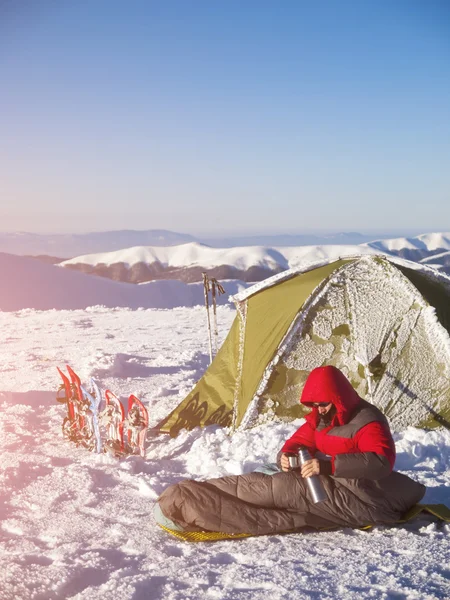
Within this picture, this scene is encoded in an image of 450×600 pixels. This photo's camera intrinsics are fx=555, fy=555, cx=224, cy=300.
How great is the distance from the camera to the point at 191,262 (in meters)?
46.8

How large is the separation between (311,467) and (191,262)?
43.2 m

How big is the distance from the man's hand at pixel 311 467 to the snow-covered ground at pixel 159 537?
491mm

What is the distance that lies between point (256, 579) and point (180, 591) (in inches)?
18.7

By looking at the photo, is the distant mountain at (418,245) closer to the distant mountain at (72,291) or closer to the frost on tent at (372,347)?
the distant mountain at (72,291)

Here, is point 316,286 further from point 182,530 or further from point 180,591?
point 180,591

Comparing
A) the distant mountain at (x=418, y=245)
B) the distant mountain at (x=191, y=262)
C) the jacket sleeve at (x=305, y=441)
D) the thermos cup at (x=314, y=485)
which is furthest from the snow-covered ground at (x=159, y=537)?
the distant mountain at (x=418, y=245)

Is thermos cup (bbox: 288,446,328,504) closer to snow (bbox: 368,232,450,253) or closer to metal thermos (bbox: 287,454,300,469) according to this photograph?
metal thermos (bbox: 287,454,300,469)

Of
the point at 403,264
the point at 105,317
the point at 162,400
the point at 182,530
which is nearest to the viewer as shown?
the point at 182,530

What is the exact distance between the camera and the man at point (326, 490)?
3998 mm

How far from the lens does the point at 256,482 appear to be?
420 cm

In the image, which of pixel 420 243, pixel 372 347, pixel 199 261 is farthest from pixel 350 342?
pixel 420 243

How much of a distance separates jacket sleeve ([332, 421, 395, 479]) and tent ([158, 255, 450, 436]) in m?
2.44

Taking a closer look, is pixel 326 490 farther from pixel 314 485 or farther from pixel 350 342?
pixel 350 342

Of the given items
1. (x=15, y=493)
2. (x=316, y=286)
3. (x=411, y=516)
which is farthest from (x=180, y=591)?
(x=316, y=286)
